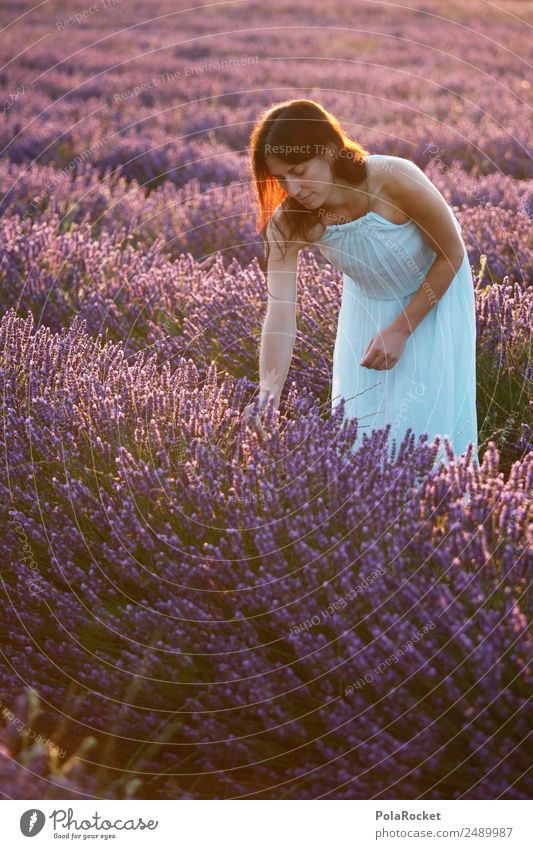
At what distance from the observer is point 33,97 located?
29.5ft

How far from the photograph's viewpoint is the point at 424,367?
2.72 m

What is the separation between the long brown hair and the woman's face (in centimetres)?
2

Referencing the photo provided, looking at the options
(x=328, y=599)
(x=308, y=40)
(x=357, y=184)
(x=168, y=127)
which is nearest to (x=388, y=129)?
(x=168, y=127)

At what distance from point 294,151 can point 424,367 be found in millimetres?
829

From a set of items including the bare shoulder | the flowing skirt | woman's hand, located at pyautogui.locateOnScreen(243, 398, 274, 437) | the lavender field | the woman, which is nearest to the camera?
the lavender field

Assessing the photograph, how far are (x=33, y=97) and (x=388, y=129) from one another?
412cm

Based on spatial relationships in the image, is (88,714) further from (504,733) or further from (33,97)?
(33,97)

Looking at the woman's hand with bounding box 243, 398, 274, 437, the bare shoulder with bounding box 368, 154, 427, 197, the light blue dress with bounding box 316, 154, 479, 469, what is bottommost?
the woman's hand with bounding box 243, 398, 274, 437

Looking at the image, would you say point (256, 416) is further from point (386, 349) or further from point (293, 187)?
point (293, 187)
